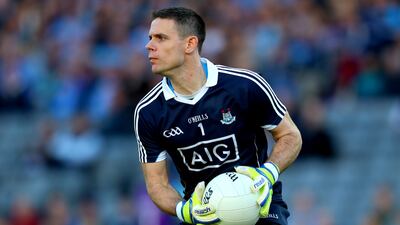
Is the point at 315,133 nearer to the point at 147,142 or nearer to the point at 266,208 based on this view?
the point at 147,142

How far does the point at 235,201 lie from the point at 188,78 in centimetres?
104

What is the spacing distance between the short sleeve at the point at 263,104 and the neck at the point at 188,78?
373 mm

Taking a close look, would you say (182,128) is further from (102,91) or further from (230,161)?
(102,91)

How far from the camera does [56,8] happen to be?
20203 mm

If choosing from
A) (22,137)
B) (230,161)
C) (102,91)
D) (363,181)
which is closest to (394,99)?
(363,181)

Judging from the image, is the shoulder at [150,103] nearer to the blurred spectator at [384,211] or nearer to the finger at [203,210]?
the finger at [203,210]

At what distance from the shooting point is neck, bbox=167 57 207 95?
28.6 feet

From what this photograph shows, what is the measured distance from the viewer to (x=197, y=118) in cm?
868

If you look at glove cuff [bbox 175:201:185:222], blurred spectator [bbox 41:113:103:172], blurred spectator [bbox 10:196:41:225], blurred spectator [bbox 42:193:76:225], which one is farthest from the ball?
blurred spectator [bbox 41:113:103:172]

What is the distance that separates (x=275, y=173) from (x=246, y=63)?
8019 mm

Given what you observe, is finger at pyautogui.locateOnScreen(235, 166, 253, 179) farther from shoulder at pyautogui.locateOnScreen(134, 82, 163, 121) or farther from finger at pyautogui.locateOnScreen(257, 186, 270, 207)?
shoulder at pyautogui.locateOnScreen(134, 82, 163, 121)

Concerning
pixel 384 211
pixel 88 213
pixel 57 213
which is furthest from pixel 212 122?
pixel 57 213

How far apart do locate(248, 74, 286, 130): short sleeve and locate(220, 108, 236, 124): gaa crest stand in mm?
155

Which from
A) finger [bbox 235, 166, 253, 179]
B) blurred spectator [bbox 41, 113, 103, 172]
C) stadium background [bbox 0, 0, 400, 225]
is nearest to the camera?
finger [bbox 235, 166, 253, 179]
